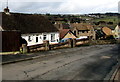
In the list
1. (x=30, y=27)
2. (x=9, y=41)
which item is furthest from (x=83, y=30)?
(x=9, y=41)

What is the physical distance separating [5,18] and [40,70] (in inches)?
787

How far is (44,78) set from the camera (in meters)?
11.1

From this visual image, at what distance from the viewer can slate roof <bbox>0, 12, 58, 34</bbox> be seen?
30.1 m

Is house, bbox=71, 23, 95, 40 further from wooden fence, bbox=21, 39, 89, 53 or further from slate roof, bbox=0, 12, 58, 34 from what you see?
wooden fence, bbox=21, 39, 89, 53

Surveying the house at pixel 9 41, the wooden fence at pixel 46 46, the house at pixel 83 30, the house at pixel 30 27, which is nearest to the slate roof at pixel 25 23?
the house at pixel 30 27

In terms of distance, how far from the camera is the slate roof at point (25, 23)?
30066mm

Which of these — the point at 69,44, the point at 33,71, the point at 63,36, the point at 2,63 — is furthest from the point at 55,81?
the point at 63,36

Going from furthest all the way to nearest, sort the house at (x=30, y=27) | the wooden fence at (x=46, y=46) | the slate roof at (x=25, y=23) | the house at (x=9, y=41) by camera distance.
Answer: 1. the house at (x=30, y=27)
2. the slate roof at (x=25, y=23)
3. the house at (x=9, y=41)
4. the wooden fence at (x=46, y=46)

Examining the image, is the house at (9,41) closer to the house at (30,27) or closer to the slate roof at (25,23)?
the house at (30,27)

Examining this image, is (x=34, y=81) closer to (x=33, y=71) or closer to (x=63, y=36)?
(x=33, y=71)

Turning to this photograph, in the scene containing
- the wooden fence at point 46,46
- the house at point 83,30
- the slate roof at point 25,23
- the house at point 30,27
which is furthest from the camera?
the house at point 83,30

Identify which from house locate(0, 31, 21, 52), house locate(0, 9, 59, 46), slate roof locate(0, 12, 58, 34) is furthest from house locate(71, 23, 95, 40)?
house locate(0, 31, 21, 52)

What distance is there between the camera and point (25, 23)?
33094 millimetres

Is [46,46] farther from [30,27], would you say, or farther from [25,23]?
[25,23]
